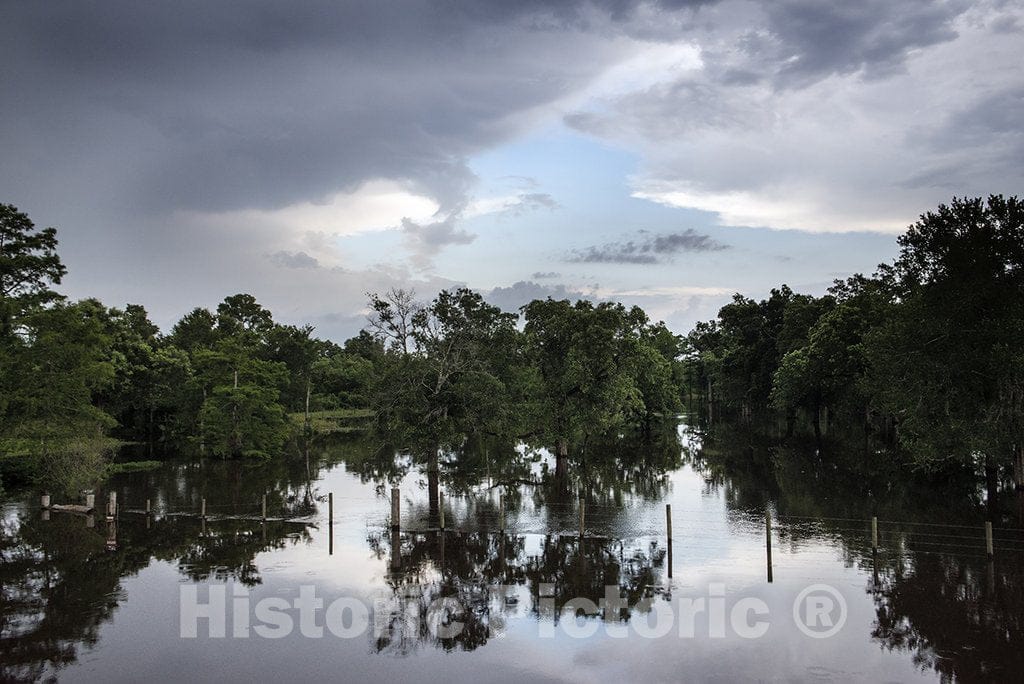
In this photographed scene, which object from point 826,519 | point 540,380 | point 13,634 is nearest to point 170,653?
point 13,634

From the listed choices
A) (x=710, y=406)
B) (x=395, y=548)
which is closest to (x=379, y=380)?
(x=395, y=548)

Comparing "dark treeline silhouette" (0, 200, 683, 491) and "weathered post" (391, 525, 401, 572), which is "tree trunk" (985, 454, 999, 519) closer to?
"dark treeline silhouette" (0, 200, 683, 491)

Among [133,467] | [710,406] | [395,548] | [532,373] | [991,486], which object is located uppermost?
[532,373]

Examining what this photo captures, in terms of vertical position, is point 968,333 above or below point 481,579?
above

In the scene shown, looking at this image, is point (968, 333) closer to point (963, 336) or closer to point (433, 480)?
point (963, 336)

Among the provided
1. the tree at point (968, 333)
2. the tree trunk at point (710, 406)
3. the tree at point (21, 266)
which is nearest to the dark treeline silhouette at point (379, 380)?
the tree at point (21, 266)

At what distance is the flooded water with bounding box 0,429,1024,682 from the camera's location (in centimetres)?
1580

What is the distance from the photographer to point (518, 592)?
2081 centimetres

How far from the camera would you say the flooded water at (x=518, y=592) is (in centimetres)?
1580

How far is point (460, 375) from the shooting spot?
37406mm

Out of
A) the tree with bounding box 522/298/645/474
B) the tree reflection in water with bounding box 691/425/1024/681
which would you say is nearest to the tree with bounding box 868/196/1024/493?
the tree reflection in water with bounding box 691/425/1024/681

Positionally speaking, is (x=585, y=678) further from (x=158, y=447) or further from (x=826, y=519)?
(x=158, y=447)

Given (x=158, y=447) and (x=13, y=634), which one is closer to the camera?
(x=13, y=634)

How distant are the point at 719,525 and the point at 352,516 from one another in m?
16.8
